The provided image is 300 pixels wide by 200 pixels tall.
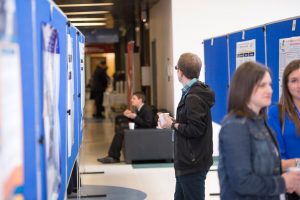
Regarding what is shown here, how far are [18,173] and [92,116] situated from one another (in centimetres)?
1691

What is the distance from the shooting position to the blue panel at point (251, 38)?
5.14m

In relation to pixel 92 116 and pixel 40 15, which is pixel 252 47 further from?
pixel 92 116

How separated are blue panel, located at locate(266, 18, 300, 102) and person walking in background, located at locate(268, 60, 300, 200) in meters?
1.18

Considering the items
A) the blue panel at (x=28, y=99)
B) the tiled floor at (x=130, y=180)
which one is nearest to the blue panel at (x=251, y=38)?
the tiled floor at (x=130, y=180)

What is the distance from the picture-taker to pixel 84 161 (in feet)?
31.2

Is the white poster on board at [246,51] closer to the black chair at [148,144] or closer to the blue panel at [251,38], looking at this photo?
the blue panel at [251,38]

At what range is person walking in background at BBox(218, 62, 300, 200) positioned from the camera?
8.03 ft

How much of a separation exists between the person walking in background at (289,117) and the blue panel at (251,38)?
1.87 m

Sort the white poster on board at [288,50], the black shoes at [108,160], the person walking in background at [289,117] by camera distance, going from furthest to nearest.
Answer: the black shoes at [108,160] → the white poster on board at [288,50] → the person walking in background at [289,117]

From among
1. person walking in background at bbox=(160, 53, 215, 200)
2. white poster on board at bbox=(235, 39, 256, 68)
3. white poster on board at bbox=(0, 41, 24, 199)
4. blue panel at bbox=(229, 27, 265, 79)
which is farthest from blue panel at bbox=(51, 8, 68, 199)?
white poster on board at bbox=(235, 39, 256, 68)

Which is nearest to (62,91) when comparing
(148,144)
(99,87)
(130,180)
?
(130,180)

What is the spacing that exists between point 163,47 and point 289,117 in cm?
807

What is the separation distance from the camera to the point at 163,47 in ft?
36.7

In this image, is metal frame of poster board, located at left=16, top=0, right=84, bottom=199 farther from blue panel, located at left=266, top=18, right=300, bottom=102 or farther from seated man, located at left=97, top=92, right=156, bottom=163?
seated man, located at left=97, top=92, right=156, bottom=163
